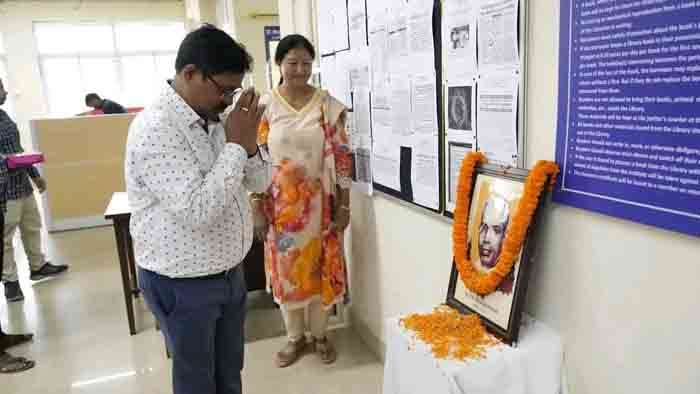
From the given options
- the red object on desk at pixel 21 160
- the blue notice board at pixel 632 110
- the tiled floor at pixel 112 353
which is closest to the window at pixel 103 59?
the red object on desk at pixel 21 160

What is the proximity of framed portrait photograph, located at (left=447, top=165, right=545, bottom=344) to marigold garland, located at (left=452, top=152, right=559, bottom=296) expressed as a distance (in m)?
0.02

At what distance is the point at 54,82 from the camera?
32.1 feet

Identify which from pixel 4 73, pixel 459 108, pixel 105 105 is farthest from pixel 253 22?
pixel 4 73

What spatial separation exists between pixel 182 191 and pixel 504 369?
920mm

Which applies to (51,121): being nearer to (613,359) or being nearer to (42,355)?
(42,355)

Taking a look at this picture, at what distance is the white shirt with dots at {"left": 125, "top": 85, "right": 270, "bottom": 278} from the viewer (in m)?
1.21

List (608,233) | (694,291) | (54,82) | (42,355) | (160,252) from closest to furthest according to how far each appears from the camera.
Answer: (694,291)
(608,233)
(160,252)
(42,355)
(54,82)

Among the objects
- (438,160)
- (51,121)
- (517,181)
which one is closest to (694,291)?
(517,181)

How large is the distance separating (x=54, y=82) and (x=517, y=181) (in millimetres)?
10551

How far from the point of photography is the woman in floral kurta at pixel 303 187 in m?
2.32

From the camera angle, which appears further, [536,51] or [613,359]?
[536,51]

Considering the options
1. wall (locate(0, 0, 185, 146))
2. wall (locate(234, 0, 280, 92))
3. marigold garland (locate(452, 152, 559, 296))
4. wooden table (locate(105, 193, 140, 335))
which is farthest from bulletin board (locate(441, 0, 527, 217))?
wall (locate(0, 0, 185, 146))

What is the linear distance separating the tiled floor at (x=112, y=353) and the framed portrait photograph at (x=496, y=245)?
3.40 feet

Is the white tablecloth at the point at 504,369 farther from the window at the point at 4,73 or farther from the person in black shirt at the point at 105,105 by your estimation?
the window at the point at 4,73
